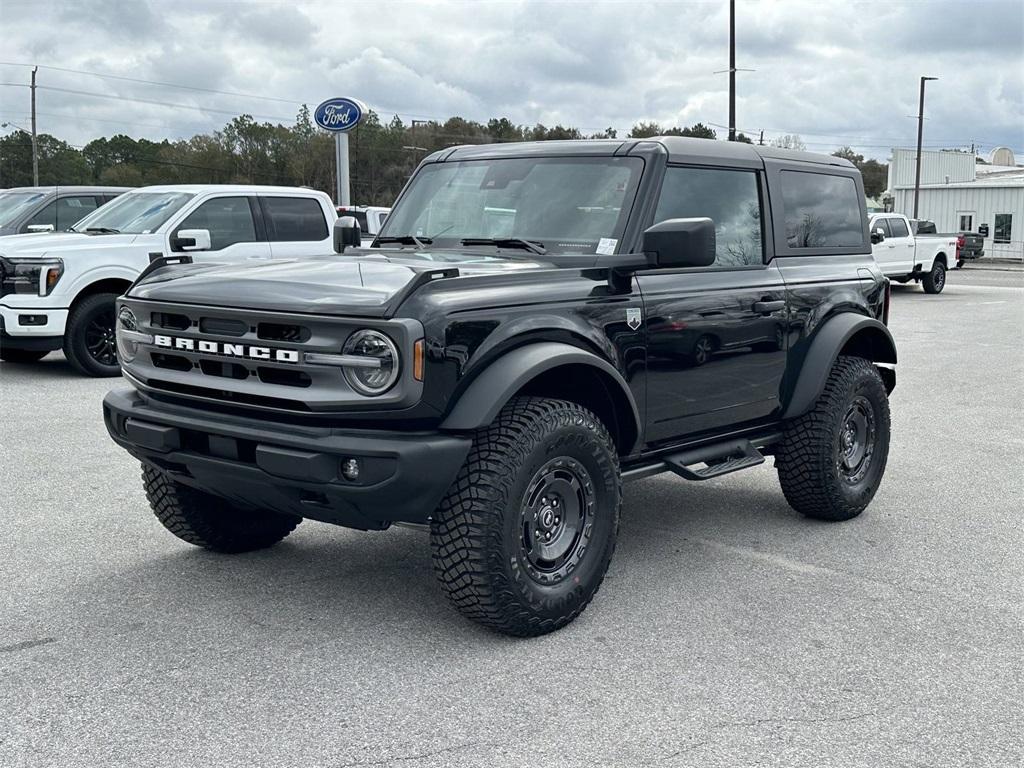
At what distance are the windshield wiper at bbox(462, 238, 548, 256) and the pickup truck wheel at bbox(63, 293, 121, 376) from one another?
21.7 feet

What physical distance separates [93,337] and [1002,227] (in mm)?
51213

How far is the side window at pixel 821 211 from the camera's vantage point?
5902 millimetres

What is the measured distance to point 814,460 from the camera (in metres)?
5.75

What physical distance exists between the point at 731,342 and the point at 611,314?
0.87 m

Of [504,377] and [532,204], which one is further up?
[532,204]

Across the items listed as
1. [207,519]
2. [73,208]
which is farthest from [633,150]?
[73,208]

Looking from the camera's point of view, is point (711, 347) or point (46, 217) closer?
point (711, 347)

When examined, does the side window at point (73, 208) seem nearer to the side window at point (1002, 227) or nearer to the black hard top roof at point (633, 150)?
the black hard top roof at point (633, 150)

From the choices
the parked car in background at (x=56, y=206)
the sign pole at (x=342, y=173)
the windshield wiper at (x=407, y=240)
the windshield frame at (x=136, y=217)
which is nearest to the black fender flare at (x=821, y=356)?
the windshield wiper at (x=407, y=240)

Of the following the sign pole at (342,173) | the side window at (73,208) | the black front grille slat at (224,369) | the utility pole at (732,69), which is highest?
the utility pole at (732,69)

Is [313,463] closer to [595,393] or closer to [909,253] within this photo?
[595,393]

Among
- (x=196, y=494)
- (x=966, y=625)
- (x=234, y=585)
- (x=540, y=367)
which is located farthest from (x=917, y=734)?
(x=196, y=494)

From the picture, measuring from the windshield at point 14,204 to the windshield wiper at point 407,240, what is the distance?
33.3 feet

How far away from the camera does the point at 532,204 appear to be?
518 cm
